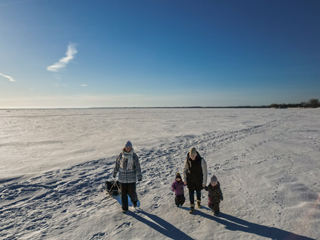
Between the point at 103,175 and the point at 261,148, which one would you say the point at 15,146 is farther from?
the point at 261,148

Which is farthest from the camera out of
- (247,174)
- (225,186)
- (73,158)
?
(73,158)

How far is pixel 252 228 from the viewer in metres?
3.50

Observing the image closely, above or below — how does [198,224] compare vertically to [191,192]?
below

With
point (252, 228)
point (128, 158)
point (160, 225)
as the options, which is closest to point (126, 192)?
point (128, 158)

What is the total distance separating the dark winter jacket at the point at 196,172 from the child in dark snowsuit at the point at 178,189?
0.73ft

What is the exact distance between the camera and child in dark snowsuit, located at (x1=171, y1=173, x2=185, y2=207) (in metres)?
4.24

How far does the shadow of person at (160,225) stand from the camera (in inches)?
133

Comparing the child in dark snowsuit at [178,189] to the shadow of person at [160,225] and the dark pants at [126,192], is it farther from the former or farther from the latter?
the dark pants at [126,192]

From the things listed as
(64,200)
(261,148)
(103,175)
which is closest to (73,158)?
(103,175)

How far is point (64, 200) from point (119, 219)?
5.85 feet

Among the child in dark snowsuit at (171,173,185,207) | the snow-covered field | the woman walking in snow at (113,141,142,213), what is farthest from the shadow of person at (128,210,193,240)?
the child in dark snowsuit at (171,173,185,207)

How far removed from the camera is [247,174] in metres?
6.25

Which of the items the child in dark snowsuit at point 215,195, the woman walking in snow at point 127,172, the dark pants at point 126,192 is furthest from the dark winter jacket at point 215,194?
the dark pants at point 126,192

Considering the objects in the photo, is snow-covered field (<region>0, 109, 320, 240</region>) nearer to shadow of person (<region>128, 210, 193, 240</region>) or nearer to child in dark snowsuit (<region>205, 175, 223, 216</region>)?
shadow of person (<region>128, 210, 193, 240</region>)
